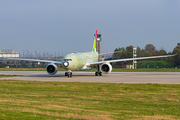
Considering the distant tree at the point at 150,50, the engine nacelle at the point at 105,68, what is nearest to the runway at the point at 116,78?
the engine nacelle at the point at 105,68

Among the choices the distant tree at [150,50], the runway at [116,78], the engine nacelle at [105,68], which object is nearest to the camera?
the runway at [116,78]

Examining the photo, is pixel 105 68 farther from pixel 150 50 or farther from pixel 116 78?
pixel 150 50

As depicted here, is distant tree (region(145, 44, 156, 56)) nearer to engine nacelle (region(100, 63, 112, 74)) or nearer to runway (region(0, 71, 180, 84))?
engine nacelle (region(100, 63, 112, 74))

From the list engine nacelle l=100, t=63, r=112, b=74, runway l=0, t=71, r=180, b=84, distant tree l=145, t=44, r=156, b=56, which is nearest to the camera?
runway l=0, t=71, r=180, b=84

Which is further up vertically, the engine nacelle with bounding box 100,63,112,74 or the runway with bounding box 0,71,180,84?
the engine nacelle with bounding box 100,63,112,74

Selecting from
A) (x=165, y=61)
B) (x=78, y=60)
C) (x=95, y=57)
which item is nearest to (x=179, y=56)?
(x=165, y=61)

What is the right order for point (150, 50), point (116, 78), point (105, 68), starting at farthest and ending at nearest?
1. point (150, 50)
2. point (105, 68)
3. point (116, 78)

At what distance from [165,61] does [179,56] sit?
31.0 ft

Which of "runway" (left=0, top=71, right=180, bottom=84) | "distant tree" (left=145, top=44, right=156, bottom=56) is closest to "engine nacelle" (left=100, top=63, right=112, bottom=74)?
"runway" (left=0, top=71, right=180, bottom=84)

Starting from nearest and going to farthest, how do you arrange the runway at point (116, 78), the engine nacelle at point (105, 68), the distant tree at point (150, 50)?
1. the runway at point (116, 78)
2. the engine nacelle at point (105, 68)
3. the distant tree at point (150, 50)

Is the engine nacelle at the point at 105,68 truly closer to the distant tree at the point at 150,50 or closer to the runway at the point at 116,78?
the runway at the point at 116,78

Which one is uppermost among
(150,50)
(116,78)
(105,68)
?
(150,50)

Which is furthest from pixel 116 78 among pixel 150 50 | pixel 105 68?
pixel 150 50

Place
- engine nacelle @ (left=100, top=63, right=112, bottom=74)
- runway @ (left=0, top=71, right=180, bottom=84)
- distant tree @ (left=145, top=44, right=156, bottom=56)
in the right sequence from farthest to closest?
distant tree @ (left=145, top=44, right=156, bottom=56)
engine nacelle @ (left=100, top=63, right=112, bottom=74)
runway @ (left=0, top=71, right=180, bottom=84)
